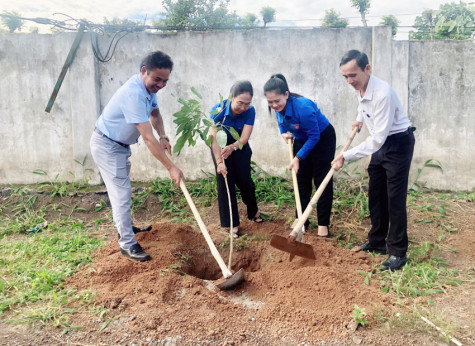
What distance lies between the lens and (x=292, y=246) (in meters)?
2.83

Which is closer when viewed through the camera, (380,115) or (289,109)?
(380,115)

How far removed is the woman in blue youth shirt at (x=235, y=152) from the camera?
3.17 meters

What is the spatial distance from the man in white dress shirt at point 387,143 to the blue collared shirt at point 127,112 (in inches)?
60.7

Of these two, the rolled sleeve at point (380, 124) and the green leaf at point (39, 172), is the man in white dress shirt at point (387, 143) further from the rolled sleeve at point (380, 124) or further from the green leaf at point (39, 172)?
the green leaf at point (39, 172)

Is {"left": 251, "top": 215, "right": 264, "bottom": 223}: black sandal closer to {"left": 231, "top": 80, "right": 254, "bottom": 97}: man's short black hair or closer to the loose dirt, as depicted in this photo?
the loose dirt

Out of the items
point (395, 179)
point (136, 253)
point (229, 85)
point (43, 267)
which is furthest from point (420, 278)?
point (229, 85)

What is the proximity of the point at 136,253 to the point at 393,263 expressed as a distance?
2088mm

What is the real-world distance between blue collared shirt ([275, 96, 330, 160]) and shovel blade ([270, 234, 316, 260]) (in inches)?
35.9

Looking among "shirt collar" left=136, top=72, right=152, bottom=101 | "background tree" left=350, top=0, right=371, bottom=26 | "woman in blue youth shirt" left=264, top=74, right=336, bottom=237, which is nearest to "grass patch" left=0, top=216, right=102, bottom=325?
"shirt collar" left=136, top=72, right=152, bottom=101

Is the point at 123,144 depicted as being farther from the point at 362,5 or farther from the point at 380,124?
the point at 362,5

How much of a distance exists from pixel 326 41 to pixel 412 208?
7.71 ft

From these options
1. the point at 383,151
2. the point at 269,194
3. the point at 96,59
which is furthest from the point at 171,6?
the point at 383,151

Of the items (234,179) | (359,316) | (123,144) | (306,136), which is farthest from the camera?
(234,179)

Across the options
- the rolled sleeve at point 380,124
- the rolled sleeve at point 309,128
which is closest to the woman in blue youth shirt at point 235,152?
the rolled sleeve at point 309,128
